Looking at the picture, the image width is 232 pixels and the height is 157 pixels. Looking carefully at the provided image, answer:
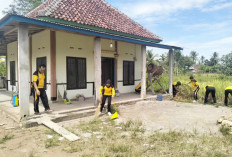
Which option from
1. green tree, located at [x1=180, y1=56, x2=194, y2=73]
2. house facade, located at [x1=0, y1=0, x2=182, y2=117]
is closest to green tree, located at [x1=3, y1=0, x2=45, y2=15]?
house facade, located at [x1=0, y1=0, x2=182, y2=117]

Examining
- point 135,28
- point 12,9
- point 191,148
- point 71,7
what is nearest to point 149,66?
point 135,28

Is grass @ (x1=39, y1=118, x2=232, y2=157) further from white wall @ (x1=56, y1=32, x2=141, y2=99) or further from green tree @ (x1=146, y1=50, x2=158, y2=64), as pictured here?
green tree @ (x1=146, y1=50, x2=158, y2=64)

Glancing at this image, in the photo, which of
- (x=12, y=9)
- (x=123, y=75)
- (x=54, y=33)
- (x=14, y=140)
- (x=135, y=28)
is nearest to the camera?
(x=14, y=140)

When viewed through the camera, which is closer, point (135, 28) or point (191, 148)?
point (191, 148)

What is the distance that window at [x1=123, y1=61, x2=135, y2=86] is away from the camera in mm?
11434

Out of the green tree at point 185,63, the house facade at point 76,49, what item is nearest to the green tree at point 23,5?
the house facade at point 76,49

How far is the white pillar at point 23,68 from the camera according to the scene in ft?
17.0

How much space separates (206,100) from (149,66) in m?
3.71

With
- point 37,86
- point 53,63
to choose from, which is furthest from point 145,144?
point 53,63

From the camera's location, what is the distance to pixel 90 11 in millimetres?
10352

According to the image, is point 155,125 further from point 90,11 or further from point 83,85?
point 90,11

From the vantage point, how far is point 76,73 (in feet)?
29.0

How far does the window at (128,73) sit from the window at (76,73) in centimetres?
317

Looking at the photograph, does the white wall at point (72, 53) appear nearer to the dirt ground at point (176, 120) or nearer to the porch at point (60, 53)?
the porch at point (60, 53)
